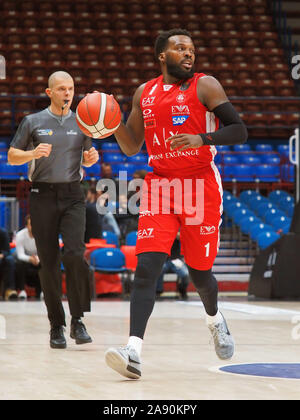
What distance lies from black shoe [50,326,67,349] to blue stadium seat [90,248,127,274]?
6.02m

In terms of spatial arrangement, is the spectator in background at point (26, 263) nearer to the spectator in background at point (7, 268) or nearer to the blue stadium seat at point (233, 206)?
the spectator in background at point (7, 268)

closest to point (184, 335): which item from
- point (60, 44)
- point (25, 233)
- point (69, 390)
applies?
point (69, 390)

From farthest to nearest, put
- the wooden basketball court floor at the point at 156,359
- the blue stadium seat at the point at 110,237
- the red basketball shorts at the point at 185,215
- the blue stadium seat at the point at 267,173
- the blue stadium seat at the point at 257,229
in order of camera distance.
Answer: the blue stadium seat at the point at 267,173 < the blue stadium seat at the point at 257,229 < the blue stadium seat at the point at 110,237 < the red basketball shorts at the point at 185,215 < the wooden basketball court floor at the point at 156,359

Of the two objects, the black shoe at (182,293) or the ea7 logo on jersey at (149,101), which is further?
the black shoe at (182,293)

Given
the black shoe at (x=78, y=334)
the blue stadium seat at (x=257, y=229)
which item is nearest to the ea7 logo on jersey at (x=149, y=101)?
the black shoe at (x=78, y=334)

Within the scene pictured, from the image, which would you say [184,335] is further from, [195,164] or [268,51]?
[268,51]

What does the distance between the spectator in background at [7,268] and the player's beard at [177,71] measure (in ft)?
24.6

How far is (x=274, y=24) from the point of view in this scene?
76.4 feet

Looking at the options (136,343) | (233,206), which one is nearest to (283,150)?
(233,206)

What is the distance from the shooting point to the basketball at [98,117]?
14.6ft

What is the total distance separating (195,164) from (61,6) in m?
18.8

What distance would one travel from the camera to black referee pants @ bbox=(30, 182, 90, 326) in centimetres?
562

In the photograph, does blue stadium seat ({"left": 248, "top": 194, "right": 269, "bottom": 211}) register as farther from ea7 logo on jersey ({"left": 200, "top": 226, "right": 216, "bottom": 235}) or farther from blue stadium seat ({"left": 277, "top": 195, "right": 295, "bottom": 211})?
ea7 logo on jersey ({"left": 200, "top": 226, "right": 216, "bottom": 235})

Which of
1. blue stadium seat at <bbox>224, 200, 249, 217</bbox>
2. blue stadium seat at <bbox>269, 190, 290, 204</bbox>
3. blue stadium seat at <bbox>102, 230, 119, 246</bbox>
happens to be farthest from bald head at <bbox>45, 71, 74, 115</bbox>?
blue stadium seat at <bbox>269, 190, 290, 204</bbox>
